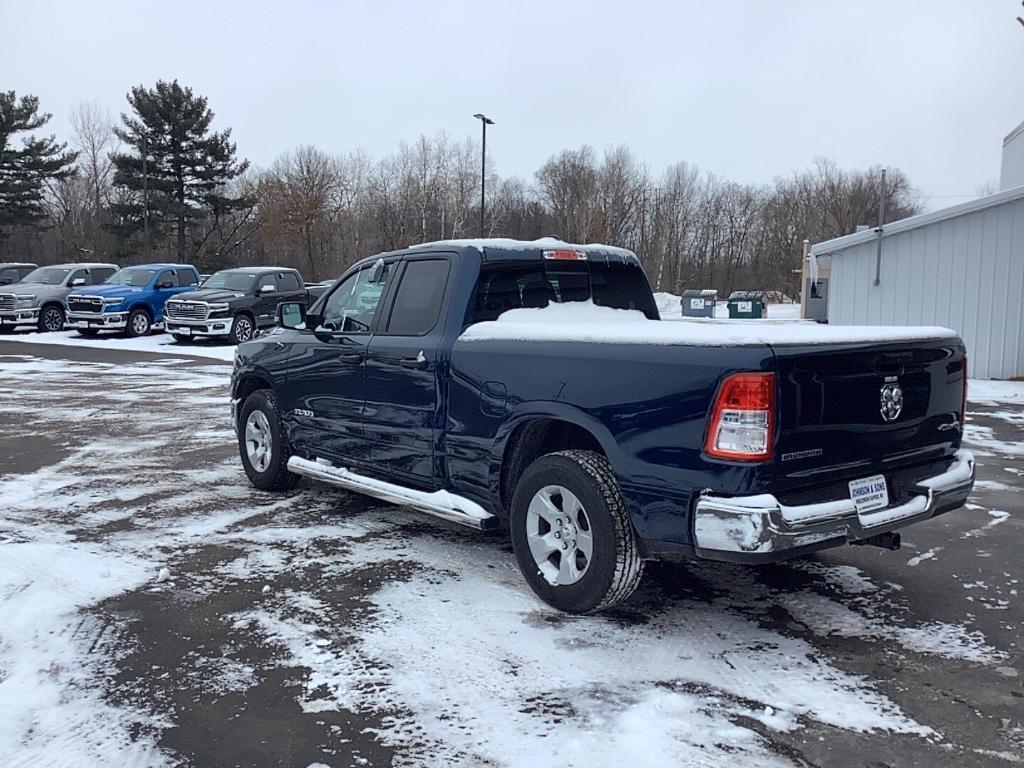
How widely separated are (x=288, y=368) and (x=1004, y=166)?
22.0m

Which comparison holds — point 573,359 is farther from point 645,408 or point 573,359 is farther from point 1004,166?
point 1004,166

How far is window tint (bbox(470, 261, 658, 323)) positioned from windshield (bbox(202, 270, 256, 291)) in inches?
685

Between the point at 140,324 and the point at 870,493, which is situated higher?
the point at 140,324

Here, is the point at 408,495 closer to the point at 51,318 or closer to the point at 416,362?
the point at 416,362

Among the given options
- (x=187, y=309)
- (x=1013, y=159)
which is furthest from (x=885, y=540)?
(x=1013, y=159)

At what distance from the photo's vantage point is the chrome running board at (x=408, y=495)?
4.88 metres

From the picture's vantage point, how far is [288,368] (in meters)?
6.52

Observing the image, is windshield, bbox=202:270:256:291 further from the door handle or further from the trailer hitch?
the trailer hitch

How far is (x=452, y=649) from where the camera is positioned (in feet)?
13.0

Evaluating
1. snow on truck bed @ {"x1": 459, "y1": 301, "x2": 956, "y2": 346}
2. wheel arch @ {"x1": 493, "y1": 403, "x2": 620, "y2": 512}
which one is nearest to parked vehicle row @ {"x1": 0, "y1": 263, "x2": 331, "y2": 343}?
snow on truck bed @ {"x1": 459, "y1": 301, "x2": 956, "y2": 346}

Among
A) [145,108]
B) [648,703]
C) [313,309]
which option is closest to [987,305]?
[313,309]

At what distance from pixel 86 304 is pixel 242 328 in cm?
515

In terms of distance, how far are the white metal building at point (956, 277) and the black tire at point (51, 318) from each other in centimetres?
2213

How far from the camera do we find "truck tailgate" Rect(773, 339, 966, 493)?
12.0 feet
